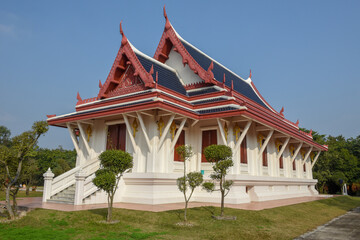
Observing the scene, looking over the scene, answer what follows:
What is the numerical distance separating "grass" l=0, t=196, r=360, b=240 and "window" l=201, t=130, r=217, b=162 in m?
3.93

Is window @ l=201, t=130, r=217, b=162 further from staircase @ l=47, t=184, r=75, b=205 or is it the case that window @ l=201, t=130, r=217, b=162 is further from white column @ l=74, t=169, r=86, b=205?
staircase @ l=47, t=184, r=75, b=205

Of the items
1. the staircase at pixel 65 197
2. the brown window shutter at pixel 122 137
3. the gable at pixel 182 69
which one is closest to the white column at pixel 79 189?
the staircase at pixel 65 197

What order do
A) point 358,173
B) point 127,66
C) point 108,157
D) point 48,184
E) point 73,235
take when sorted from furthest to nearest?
point 358,173
point 127,66
point 48,184
point 108,157
point 73,235

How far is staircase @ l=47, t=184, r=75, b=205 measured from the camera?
1074 centimetres

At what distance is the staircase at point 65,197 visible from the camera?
35.2ft

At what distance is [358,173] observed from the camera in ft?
111

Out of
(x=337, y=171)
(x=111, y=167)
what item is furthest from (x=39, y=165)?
(x=337, y=171)

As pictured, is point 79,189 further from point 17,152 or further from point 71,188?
point 17,152

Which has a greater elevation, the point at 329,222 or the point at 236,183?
the point at 236,183

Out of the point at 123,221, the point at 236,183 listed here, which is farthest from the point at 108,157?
the point at 236,183

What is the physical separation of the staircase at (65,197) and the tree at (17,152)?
7.84ft

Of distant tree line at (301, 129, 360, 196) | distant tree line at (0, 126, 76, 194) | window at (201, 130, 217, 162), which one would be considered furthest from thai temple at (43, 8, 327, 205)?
distant tree line at (301, 129, 360, 196)

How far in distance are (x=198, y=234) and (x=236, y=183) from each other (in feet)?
18.1

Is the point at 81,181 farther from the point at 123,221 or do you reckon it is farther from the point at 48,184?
the point at 123,221
